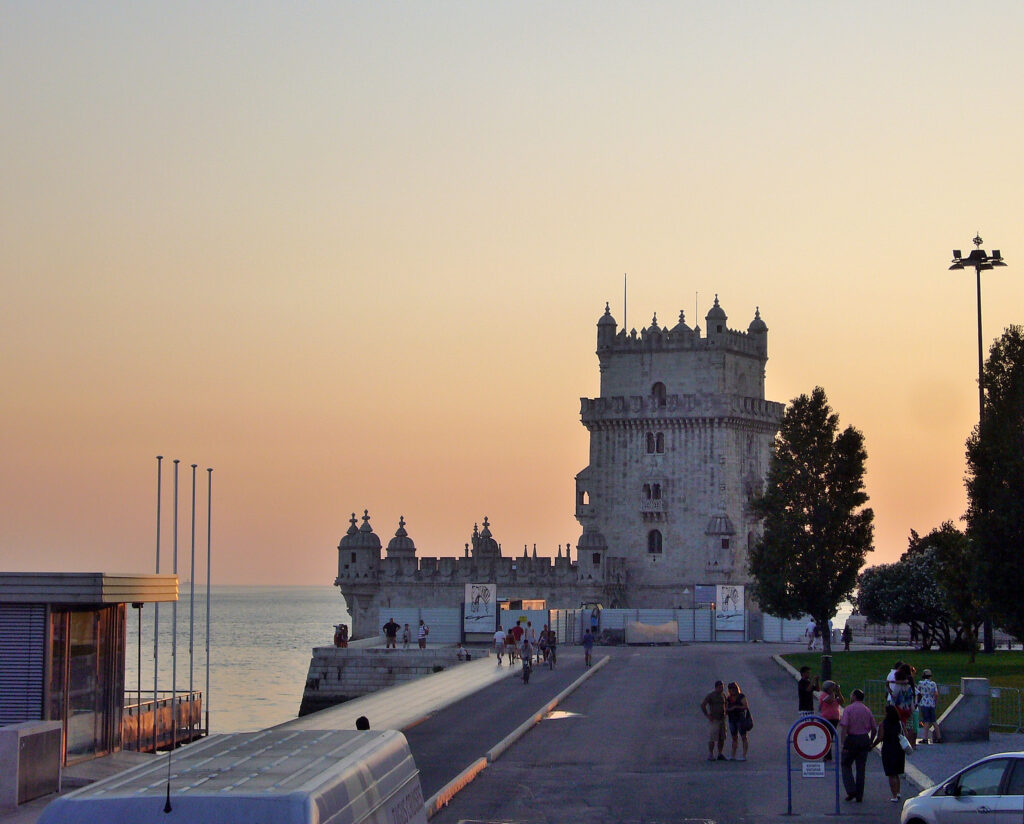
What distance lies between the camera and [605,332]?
92938 mm

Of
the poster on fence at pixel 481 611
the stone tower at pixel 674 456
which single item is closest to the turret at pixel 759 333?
the stone tower at pixel 674 456

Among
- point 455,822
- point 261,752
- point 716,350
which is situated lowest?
point 455,822

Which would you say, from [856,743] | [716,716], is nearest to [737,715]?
[716,716]

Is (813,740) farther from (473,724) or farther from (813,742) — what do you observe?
(473,724)

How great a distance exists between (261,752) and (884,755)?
41.9 feet

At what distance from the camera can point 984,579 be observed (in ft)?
144

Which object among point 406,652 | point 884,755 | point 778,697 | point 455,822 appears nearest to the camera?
point 455,822

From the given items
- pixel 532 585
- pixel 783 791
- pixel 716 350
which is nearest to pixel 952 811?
pixel 783 791

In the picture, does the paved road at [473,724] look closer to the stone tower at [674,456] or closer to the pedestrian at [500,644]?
the pedestrian at [500,644]

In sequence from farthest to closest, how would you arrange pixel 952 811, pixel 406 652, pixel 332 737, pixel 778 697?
pixel 406 652, pixel 778 697, pixel 952 811, pixel 332 737

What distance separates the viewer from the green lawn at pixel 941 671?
34.6 meters

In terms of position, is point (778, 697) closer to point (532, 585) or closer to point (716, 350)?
point (532, 585)

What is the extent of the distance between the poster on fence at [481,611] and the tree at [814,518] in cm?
1384

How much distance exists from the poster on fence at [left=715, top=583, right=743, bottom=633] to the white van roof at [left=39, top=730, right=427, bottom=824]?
199ft
